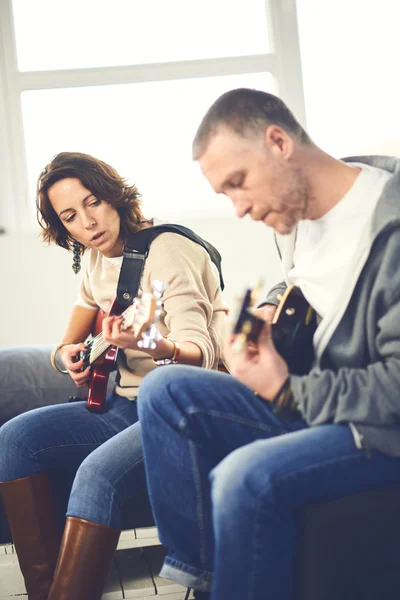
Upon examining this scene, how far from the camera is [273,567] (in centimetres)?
114

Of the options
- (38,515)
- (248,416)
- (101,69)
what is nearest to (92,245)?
(38,515)

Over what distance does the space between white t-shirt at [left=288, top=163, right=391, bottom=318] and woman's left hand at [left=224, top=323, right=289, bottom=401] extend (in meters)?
0.15

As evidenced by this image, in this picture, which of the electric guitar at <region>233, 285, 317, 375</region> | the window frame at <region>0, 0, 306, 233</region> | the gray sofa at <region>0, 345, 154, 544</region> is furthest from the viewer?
the window frame at <region>0, 0, 306, 233</region>

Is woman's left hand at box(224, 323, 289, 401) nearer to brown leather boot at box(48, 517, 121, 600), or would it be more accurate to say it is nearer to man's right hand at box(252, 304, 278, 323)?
man's right hand at box(252, 304, 278, 323)

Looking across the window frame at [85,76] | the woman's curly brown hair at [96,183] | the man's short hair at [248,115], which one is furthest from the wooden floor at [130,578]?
the window frame at [85,76]

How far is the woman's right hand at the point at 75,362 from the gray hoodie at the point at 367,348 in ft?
2.93

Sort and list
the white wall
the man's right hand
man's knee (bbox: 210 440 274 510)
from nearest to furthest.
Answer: man's knee (bbox: 210 440 274 510) → the man's right hand → the white wall

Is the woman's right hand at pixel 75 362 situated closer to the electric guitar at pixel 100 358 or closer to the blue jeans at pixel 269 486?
the electric guitar at pixel 100 358

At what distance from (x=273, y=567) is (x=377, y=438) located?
0.83 feet

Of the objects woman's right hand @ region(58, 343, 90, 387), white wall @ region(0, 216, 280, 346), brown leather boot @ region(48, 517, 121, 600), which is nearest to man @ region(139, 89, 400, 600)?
brown leather boot @ region(48, 517, 121, 600)

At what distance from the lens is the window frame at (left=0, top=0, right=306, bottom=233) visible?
351 centimetres

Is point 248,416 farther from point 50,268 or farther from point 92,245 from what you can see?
point 50,268

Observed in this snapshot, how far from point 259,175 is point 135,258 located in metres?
0.64

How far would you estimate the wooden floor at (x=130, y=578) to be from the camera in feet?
6.58
